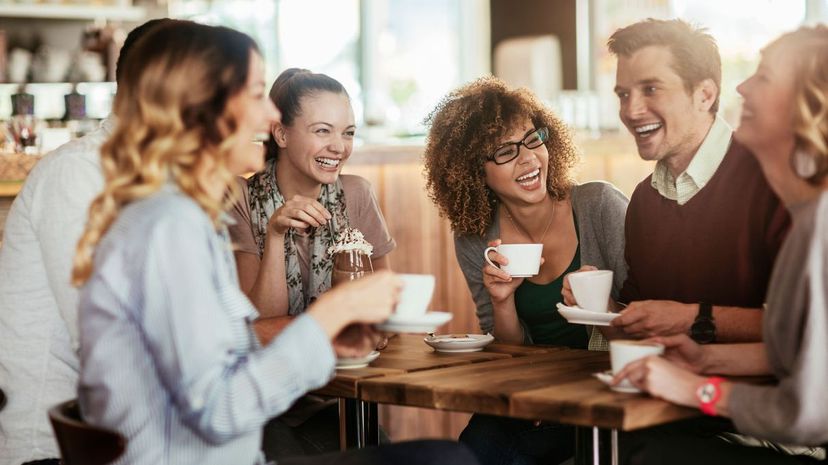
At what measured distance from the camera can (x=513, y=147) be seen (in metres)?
2.90

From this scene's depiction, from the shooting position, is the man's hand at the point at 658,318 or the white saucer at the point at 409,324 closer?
the white saucer at the point at 409,324

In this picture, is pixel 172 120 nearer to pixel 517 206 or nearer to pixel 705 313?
pixel 705 313

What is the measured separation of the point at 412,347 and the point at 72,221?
2.84 ft

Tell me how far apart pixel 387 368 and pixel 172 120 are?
84 cm

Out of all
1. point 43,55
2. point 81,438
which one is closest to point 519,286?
point 81,438

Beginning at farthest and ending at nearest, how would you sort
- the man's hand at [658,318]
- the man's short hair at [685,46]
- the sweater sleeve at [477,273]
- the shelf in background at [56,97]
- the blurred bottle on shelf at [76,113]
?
the shelf in background at [56,97] < the blurred bottle on shelf at [76,113] < the sweater sleeve at [477,273] < the man's short hair at [685,46] < the man's hand at [658,318]

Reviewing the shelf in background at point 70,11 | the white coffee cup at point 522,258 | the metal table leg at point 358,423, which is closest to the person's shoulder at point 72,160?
→ the metal table leg at point 358,423

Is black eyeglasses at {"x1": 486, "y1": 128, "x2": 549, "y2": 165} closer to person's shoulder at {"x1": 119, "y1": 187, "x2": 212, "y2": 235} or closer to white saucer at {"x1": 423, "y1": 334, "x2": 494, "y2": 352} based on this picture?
white saucer at {"x1": 423, "y1": 334, "x2": 494, "y2": 352}

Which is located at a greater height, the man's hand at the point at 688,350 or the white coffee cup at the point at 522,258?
the white coffee cup at the point at 522,258

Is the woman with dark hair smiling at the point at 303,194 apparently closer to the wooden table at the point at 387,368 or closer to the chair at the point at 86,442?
the wooden table at the point at 387,368

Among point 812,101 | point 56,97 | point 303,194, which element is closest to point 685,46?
point 812,101

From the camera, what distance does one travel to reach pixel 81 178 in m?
2.02

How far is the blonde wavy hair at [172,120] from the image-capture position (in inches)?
58.4

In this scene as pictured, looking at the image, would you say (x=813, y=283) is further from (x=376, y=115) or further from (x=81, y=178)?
(x=376, y=115)
